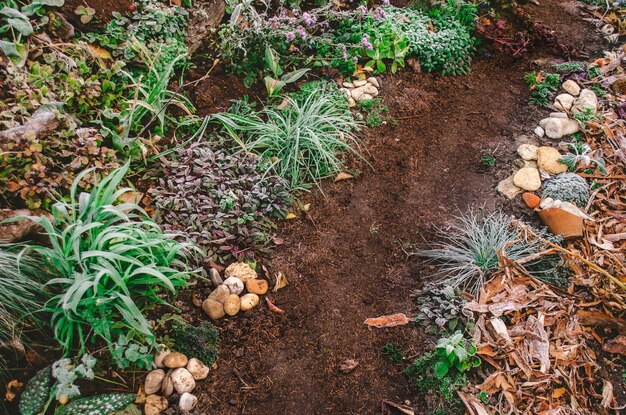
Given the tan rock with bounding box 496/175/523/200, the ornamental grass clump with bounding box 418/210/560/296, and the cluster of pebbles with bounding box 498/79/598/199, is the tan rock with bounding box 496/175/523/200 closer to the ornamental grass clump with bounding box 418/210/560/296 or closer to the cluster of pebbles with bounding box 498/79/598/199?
the cluster of pebbles with bounding box 498/79/598/199

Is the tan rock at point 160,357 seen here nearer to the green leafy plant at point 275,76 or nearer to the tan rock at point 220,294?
the tan rock at point 220,294

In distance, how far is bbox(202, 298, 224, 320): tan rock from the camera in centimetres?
310

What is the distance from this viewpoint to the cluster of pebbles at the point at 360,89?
14.6 ft

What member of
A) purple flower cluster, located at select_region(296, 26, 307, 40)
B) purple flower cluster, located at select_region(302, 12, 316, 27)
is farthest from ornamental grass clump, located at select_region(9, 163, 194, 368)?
purple flower cluster, located at select_region(302, 12, 316, 27)

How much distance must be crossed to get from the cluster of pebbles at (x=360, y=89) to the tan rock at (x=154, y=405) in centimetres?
303

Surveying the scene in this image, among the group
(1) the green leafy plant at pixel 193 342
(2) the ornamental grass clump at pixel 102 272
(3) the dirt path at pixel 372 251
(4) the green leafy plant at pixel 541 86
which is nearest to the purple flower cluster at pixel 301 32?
(3) the dirt path at pixel 372 251

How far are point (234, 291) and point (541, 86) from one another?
3873 millimetres

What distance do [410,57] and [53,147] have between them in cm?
355

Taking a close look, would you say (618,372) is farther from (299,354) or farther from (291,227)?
(291,227)

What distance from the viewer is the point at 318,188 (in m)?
3.89

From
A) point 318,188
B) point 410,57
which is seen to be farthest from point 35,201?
point 410,57

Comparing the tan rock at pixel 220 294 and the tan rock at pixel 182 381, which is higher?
the tan rock at pixel 220 294

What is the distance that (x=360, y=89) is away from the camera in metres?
4.52

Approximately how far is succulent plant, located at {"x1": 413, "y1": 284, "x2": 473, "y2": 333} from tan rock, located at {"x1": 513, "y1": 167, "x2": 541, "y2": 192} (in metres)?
1.33
